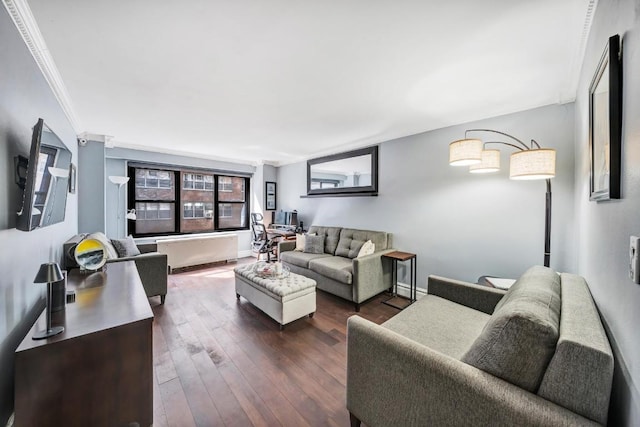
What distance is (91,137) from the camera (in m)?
3.81

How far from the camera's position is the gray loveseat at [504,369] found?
808 mm

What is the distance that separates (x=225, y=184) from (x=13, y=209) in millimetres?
4550

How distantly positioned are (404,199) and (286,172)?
329 cm

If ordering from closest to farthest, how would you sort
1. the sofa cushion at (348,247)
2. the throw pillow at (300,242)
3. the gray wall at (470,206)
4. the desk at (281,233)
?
Result: the gray wall at (470,206), the sofa cushion at (348,247), the throw pillow at (300,242), the desk at (281,233)

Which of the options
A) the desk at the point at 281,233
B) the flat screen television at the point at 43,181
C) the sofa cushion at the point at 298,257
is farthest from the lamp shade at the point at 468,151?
the desk at the point at 281,233

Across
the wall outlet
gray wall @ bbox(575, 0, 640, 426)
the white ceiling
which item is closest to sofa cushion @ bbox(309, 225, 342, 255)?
the white ceiling

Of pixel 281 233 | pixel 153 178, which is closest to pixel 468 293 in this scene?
pixel 281 233

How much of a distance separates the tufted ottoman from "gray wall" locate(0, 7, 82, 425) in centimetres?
174

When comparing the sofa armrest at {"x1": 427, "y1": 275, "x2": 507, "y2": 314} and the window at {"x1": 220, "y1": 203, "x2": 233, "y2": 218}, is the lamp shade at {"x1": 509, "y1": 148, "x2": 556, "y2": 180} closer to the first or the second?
the sofa armrest at {"x1": 427, "y1": 275, "x2": 507, "y2": 314}

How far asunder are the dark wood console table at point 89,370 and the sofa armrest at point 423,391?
3.91 ft

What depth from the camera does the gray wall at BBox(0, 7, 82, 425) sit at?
1274 mm

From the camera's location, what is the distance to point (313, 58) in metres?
1.81

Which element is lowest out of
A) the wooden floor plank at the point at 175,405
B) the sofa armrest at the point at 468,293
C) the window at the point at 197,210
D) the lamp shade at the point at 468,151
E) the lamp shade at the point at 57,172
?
the wooden floor plank at the point at 175,405

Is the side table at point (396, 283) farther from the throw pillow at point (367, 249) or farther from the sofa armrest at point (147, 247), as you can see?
the sofa armrest at point (147, 247)
